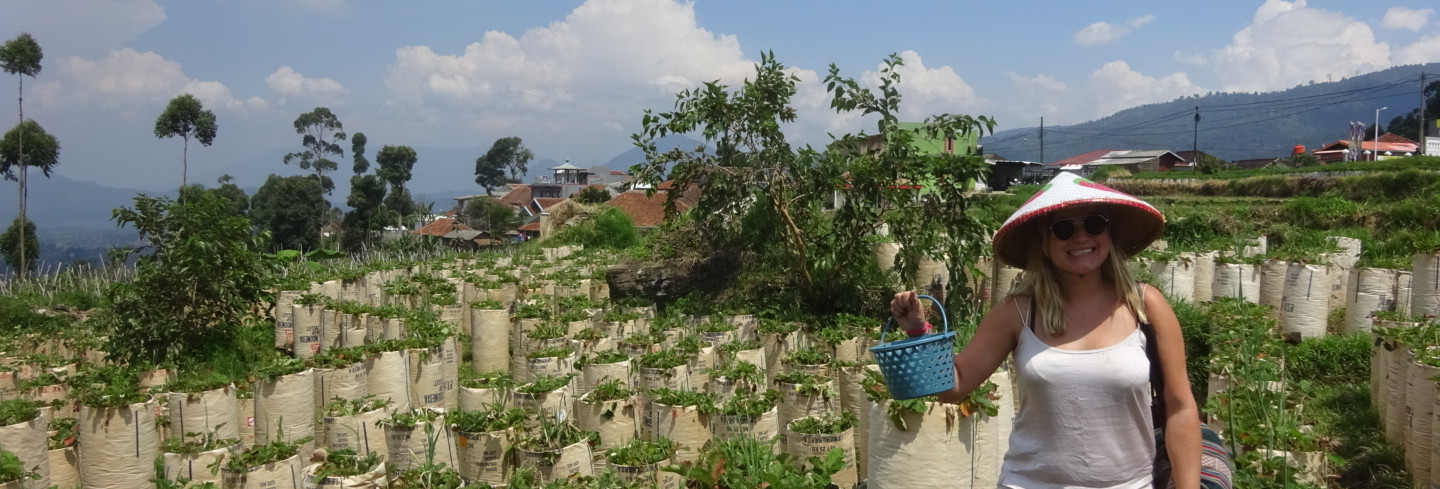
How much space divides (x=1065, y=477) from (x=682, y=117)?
5562 millimetres

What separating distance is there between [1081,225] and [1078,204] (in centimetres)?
5

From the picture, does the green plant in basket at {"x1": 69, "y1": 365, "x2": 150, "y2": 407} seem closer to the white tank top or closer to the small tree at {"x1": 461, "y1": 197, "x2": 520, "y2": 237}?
the white tank top

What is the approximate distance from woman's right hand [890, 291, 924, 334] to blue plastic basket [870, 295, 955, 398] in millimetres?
76

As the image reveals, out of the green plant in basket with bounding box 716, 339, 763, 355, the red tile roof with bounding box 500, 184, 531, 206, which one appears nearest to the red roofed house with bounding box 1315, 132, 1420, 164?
the green plant in basket with bounding box 716, 339, 763, 355

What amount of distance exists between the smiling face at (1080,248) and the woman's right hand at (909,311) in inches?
13.6

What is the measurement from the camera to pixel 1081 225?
1.99 meters

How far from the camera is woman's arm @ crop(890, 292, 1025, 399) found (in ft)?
6.72

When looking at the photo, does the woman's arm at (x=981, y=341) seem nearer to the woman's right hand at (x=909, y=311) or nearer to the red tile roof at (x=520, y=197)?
the woman's right hand at (x=909, y=311)

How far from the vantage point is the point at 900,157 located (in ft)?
22.5

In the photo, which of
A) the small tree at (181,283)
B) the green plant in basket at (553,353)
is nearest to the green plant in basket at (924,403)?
the green plant in basket at (553,353)

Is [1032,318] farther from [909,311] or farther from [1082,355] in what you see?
[909,311]

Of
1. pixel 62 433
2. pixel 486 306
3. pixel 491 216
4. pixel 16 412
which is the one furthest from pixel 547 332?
pixel 491 216

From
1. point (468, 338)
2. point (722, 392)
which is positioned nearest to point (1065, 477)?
point (722, 392)

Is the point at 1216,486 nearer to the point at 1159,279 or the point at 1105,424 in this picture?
the point at 1105,424
